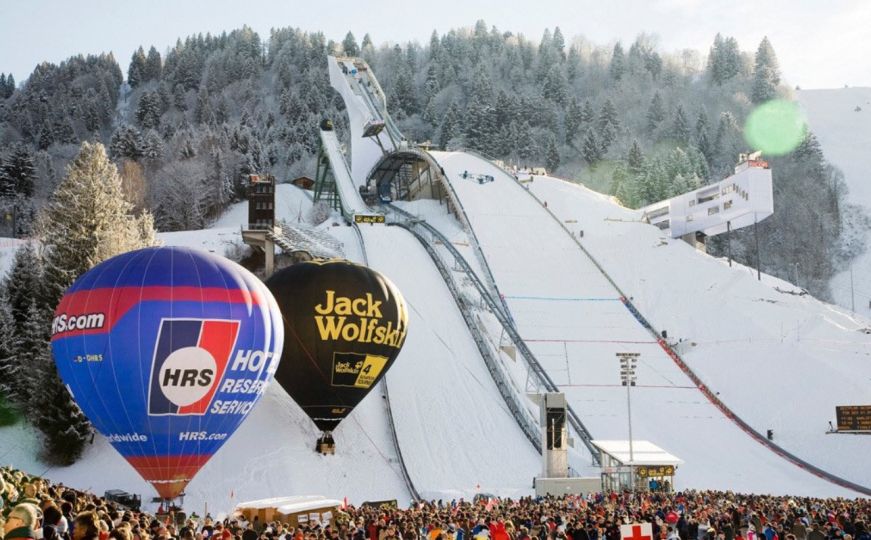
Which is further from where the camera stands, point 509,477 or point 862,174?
point 862,174

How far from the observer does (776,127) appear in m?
114

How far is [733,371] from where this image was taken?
40.9m

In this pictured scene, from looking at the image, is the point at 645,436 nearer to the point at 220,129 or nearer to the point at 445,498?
the point at 445,498

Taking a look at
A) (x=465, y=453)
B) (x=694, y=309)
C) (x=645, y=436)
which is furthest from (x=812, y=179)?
(x=465, y=453)

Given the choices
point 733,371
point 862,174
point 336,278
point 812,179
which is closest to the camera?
point 336,278

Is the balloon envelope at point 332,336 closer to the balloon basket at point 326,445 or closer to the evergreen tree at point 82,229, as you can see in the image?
the balloon basket at point 326,445

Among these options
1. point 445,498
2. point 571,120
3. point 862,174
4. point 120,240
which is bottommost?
point 445,498

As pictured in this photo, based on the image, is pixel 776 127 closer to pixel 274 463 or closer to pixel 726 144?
pixel 726 144

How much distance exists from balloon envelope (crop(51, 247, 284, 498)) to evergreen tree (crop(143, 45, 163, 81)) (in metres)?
124

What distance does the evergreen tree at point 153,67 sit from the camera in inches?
5359

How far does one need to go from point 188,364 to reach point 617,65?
127 m

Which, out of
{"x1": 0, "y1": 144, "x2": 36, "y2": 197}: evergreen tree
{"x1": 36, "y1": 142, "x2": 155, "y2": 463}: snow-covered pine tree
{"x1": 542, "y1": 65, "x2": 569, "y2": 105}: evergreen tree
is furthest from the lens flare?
{"x1": 36, "y1": 142, "x2": 155, "y2": 463}: snow-covered pine tree

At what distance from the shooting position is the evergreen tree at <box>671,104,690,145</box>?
365 feet

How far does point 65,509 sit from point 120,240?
25.1 metres
